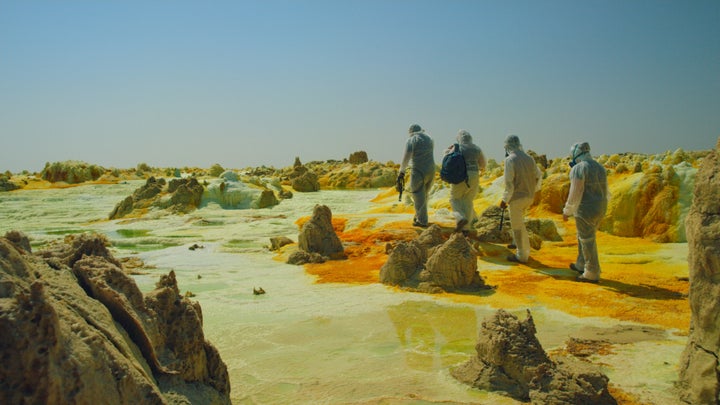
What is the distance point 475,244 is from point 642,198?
3.88 metres

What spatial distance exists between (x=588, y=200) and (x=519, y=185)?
143 cm

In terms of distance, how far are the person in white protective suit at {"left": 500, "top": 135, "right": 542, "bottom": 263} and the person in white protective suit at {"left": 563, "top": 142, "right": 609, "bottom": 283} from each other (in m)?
1.21

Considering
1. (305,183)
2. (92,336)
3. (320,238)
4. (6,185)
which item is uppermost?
(6,185)

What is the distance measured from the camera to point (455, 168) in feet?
32.8

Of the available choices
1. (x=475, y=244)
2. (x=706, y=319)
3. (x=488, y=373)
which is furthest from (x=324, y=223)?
(x=706, y=319)

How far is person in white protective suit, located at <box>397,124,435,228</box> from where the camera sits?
11180 millimetres

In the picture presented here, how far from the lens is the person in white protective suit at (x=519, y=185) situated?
876 cm

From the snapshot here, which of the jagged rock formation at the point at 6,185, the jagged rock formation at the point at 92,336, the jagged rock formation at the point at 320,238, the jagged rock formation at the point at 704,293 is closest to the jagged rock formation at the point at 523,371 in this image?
the jagged rock formation at the point at 704,293

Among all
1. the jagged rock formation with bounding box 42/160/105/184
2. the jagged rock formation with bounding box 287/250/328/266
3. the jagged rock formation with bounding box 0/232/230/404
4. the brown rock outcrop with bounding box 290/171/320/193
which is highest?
the jagged rock formation with bounding box 42/160/105/184

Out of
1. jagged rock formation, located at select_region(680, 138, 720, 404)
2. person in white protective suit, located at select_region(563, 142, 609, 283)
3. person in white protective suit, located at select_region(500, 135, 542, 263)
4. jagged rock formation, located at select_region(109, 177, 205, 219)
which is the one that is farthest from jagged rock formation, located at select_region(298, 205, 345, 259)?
jagged rock formation, located at select_region(109, 177, 205, 219)

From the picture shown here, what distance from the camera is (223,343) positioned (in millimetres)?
5152

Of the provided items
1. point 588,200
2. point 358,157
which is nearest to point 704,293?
point 588,200

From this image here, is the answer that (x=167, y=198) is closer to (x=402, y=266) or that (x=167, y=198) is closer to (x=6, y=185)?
(x=402, y=266)

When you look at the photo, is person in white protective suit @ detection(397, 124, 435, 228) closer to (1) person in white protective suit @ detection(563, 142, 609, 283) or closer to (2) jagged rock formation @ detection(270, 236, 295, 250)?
(2) jagged rock formation @ detection(270, 236, 295, 250)
